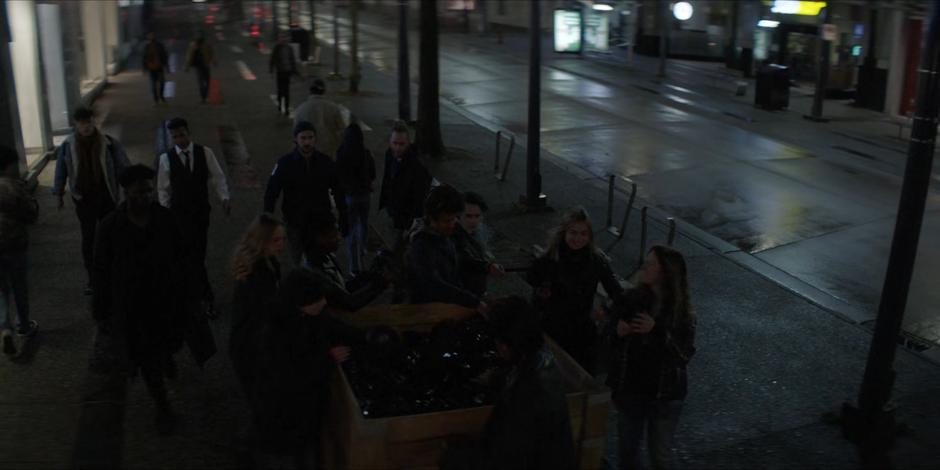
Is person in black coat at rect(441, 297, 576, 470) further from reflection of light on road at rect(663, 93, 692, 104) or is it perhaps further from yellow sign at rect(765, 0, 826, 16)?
yellow sign at rect(765, 0, 826, 16)

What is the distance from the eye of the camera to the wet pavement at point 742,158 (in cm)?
1114

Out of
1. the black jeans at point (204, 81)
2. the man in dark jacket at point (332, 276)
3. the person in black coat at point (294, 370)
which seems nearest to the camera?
the person in black coat at point (294, 370)

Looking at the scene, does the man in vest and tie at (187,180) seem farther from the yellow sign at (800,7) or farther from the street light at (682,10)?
the street light at (682,10)

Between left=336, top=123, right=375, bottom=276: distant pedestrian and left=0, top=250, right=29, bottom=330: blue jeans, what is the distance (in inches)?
112

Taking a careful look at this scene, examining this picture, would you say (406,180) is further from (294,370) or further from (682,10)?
(682,10)

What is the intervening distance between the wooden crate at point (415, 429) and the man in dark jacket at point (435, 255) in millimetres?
836

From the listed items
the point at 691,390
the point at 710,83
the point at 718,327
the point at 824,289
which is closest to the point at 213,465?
the point at 691,390

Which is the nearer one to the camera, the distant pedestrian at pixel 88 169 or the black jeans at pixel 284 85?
the distant pedestrian at pixel 88 169

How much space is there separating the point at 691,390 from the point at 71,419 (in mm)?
4612

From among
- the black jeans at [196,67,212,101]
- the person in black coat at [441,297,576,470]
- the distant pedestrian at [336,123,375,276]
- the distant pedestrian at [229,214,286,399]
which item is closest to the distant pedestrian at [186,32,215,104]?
the black jeans at [196,67,212,101]

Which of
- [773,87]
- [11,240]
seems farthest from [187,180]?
[773,87]

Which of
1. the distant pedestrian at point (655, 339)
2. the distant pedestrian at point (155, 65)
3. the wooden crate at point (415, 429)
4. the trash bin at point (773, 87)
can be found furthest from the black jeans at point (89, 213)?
the trash bin at point (773, 87)

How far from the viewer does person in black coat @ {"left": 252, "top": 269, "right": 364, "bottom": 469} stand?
4504 mm

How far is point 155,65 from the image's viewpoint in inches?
809
